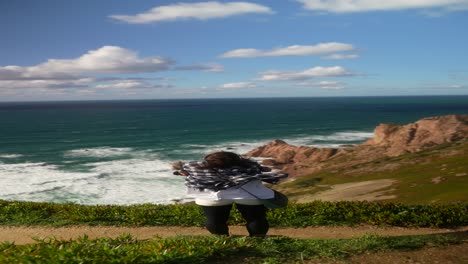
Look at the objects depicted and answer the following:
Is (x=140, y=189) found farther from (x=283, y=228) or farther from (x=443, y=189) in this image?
(x=283, y=228)

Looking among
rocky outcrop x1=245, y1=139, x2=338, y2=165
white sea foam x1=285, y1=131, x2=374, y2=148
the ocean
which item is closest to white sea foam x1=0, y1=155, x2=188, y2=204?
the ocean

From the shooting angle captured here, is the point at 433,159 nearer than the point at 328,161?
Yes

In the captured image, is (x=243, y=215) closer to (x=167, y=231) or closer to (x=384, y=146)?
(x=167, y=231)

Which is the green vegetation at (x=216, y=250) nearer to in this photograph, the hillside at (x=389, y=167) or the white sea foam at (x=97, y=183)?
the hillside at (x=389, y=167)

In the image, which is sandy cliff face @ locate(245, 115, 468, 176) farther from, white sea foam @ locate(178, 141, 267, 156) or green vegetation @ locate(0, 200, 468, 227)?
green vegetation @ locate(0, 200, 468, 227)

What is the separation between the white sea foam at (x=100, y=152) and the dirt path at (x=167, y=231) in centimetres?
5777

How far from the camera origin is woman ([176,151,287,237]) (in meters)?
8.07

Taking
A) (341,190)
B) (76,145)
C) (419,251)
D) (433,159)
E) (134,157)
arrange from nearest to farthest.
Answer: (419,251) < (341,190) < (433,159) < (134,157) < (76,145)

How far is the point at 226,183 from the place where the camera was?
804cm

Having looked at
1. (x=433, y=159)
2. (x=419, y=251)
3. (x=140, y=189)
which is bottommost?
(x=140, y=189)

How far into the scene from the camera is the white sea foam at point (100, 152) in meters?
A: 70.1

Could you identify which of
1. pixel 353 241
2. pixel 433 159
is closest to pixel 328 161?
pixel 433 159

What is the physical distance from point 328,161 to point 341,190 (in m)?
21.3

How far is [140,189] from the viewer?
43.8 metres
